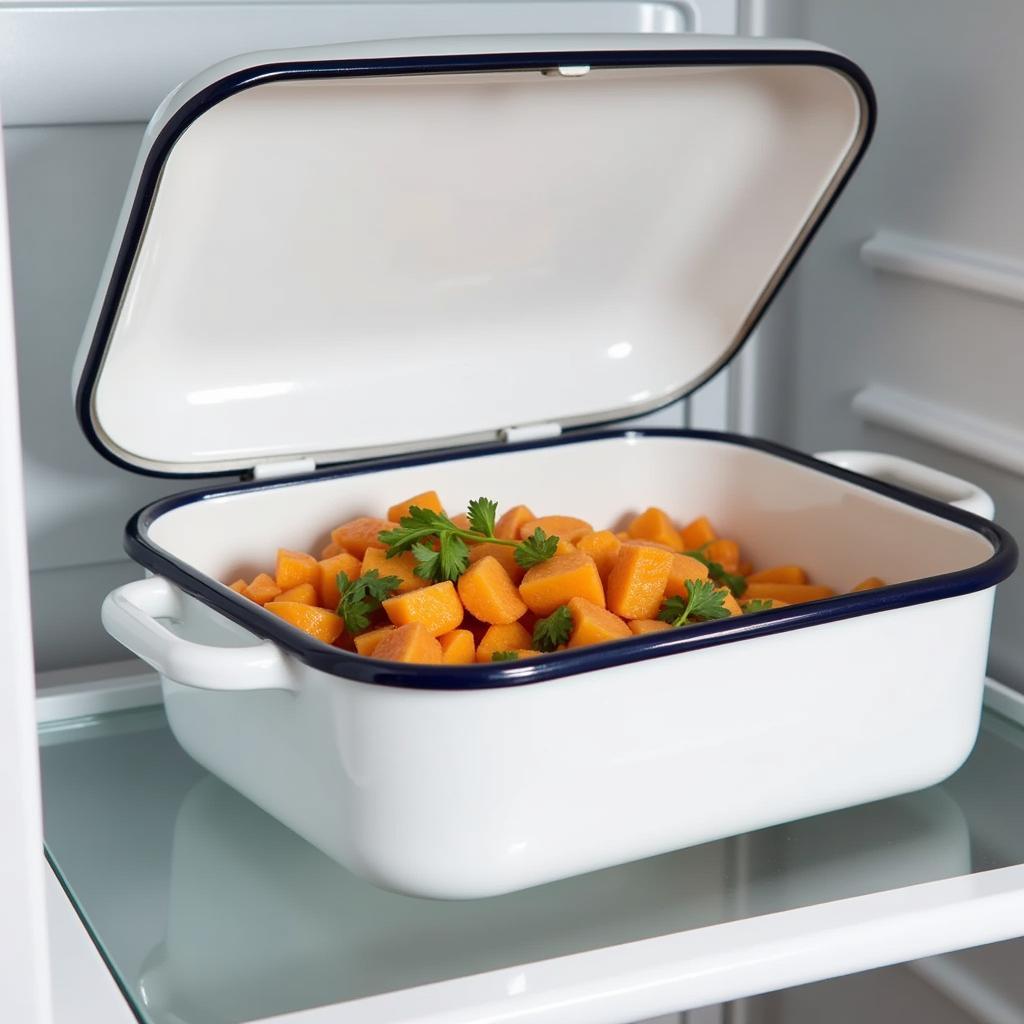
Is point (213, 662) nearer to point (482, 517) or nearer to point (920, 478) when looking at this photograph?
point (482, 517)

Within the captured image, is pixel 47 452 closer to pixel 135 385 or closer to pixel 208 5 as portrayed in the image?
pixel 135 385

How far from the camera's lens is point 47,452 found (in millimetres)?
1083

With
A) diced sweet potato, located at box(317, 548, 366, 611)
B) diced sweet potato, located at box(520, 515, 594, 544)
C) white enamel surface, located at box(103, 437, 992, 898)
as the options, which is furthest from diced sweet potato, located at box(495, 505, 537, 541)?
white enamel surface, located at box(103, 437, 992, 898)

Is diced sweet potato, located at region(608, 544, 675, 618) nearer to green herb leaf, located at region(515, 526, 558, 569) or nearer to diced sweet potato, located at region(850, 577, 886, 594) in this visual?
green herb leaf, located at region(515, 526, 558, 569)

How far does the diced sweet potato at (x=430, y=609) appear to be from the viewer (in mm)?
851

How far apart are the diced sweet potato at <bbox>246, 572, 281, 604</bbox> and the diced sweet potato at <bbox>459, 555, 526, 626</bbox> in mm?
138

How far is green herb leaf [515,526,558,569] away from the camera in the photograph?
91cm

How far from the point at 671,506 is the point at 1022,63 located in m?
0.41

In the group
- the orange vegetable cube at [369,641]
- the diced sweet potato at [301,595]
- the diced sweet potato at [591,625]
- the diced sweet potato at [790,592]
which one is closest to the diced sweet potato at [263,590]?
the diced sweet potato at [301,595]

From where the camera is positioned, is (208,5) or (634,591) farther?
(208,5)

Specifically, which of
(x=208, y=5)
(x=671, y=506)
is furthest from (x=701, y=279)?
(x=208, y=5)

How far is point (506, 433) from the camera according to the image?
3.67ft

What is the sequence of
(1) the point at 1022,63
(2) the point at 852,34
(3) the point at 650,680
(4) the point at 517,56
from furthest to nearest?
(2) the point at 852,34 → (1) the point at 1022,63 → (4) the point at 517,56 → (3) the point at 650,680

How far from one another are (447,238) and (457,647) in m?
0.33
